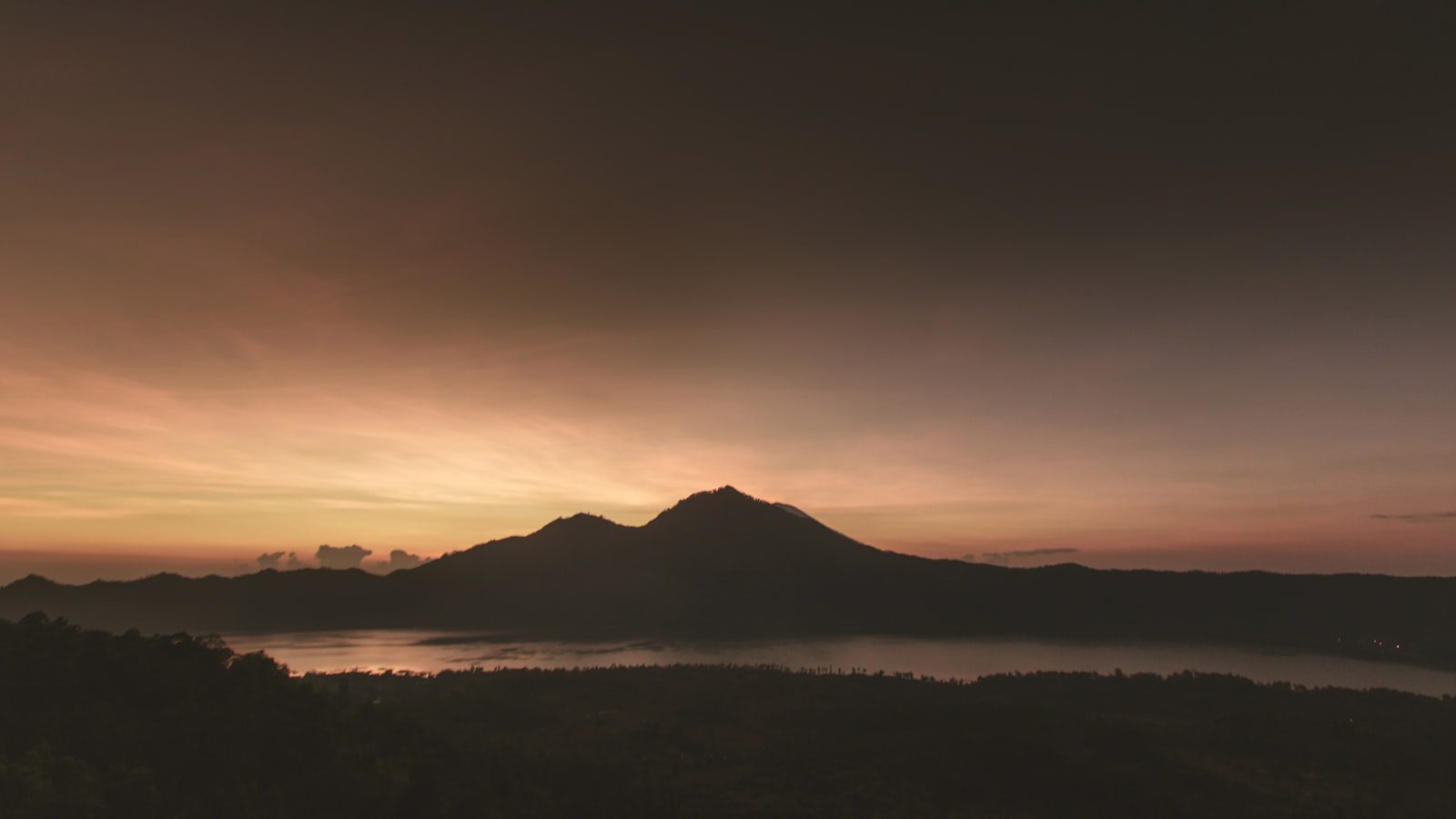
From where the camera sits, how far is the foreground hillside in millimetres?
18094

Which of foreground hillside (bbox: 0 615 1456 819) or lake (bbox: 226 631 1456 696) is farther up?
foreground hillside (bbox: 0 615 1456 819)

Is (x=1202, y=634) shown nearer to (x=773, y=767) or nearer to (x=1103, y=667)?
Result: (x=1103, y=667)

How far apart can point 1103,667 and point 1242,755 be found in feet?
250

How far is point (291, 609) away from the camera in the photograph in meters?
196

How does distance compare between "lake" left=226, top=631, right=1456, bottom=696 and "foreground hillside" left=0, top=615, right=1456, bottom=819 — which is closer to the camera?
"foreground hillside" left=0, top=615, right=1456, bottom=819

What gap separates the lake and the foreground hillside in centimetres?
4283

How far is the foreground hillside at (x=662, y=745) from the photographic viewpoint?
18.1m

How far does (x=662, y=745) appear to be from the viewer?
124 feet

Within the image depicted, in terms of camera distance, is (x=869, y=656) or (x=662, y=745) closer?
(x=662, y=745)

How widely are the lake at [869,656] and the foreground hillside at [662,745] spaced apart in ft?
141

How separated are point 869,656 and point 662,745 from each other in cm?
9061

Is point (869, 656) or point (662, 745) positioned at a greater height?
point (662, 745)

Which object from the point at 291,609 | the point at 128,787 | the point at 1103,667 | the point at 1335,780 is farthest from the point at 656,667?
the point at 291,609

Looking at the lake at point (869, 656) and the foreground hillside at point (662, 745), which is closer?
the foreground hillside at point (662, 745)
